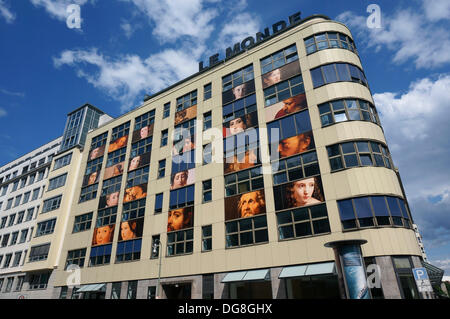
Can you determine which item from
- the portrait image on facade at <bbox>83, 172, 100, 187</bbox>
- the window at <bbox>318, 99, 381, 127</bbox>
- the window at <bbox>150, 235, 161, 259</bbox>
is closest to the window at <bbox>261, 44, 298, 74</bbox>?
the window at <bbox>318, 99, 381, 127</bbox>

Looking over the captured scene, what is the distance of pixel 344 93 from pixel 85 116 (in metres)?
43.7

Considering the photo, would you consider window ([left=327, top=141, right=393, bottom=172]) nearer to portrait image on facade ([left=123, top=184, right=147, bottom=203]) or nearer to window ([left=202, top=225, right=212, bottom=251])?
window ([left=202, top=225, right=212, bottom=251])

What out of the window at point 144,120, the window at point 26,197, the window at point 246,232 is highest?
the window at point 144,120

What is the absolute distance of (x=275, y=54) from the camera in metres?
30.9

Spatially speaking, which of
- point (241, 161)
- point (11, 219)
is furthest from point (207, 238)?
point (11, 219)

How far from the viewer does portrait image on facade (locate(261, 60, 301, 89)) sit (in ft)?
93.3

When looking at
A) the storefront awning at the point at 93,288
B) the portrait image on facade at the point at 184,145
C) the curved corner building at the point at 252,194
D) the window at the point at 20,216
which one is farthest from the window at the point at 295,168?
the window at the point at 20,216

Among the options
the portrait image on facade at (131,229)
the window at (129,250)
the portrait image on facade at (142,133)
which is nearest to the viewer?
the window at (129,250)

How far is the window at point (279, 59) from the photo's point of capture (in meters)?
29.5

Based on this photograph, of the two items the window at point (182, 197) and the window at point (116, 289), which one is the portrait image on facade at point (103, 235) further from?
the window at point (182, 197)

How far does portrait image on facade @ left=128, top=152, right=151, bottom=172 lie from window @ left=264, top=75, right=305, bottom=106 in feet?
53.6

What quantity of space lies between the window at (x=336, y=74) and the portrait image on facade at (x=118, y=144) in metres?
26.2

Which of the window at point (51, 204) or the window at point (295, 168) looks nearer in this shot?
the window at point (295, 168)

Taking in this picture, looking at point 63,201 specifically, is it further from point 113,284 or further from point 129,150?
point 113,284
